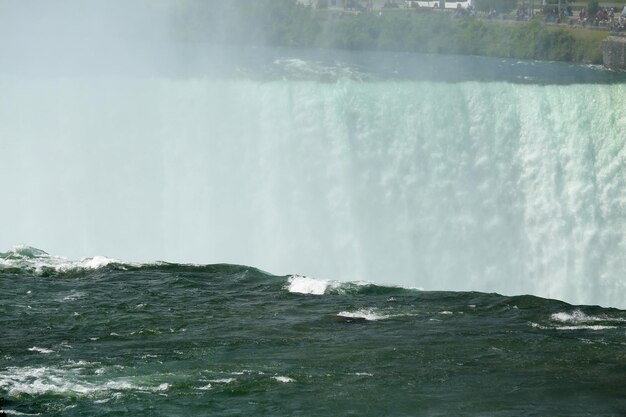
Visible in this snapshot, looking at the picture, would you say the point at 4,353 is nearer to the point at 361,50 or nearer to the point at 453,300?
the point at 453,300

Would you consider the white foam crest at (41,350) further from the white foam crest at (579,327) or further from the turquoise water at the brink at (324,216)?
the white foam crest at (579,327)

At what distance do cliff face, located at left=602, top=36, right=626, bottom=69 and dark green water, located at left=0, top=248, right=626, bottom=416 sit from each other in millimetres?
15341

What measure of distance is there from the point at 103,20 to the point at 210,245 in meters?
10.3

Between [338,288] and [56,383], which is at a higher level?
[338,288]

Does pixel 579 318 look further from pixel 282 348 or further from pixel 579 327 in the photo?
pixel 282 348

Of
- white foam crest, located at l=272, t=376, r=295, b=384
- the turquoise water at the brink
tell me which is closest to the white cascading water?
the turquoise water at the brink

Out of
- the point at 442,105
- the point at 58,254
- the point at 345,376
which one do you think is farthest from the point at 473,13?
the point at 345,376

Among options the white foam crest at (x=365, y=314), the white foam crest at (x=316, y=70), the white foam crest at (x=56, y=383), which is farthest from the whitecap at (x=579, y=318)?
the white foam crest at (x=316, y=70)

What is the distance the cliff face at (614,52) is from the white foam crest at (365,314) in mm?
17112

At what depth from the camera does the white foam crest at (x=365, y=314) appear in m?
24.5

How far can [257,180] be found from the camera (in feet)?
108

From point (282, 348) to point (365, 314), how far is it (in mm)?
2730

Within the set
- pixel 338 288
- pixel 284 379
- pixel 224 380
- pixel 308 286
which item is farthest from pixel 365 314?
pixel 224 380

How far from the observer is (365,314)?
24672 mm
